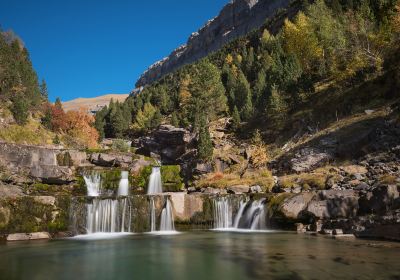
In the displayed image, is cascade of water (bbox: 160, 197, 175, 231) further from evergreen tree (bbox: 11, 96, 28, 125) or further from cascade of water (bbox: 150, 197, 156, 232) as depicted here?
evergreen tree (bbox: 11, 96, 28, 125)

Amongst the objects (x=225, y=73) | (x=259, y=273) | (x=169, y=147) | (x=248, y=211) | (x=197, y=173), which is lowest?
(x=259, y=273)

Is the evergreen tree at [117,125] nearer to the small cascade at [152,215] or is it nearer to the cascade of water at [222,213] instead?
the small cascade at [152,215]

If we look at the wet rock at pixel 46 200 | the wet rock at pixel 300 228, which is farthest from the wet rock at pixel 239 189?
the wet rock at pixel 46 200

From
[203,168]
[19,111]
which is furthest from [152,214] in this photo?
[19,111]

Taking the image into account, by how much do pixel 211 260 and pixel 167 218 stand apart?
18767 millimetres

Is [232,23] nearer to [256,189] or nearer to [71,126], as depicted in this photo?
A: [71,126]

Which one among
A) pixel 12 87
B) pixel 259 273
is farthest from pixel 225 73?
pixel 259 273

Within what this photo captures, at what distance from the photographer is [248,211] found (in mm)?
35469

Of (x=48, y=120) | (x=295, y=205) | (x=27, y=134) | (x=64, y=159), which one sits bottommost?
(x=295, y=205)

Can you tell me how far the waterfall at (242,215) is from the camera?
34.2m

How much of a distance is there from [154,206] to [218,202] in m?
6.46

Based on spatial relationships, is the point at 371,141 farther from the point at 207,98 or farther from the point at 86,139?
the point at 86,139

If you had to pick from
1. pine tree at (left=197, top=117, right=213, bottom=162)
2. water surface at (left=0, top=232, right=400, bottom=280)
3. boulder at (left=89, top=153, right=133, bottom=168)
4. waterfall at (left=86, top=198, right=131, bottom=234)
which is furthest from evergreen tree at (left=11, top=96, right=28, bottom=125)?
water surface at (left=0, top=232, right=400, bottom=280)

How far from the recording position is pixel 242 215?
35.9m
